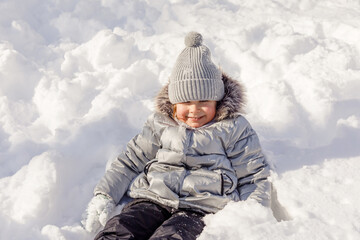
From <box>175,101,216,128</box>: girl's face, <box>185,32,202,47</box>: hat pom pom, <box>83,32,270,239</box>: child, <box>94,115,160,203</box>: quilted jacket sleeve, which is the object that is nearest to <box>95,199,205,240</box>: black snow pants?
<box>83,32,270,239</box>: child

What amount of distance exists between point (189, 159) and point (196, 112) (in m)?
0.25

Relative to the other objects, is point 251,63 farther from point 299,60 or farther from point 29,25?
point 29,25

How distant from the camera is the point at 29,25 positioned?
3676 mm

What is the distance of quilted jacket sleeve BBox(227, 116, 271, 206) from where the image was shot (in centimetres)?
192

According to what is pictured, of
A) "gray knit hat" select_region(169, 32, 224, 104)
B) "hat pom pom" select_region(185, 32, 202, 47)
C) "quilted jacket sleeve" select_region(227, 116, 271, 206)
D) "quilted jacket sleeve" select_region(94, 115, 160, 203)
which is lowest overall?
"quilted jacket sleeve" select_region(227, 116, 271, 206)

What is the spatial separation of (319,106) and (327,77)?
14.0 inches

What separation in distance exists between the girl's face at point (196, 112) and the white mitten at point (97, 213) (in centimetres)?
57

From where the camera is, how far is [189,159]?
1.89 m

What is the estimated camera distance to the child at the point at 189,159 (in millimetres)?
1788

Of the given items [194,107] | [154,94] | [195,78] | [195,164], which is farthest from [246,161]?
[154,94]

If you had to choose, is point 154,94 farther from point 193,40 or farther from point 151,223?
point 151,223

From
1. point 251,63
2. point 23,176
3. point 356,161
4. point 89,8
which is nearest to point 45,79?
point 23,176

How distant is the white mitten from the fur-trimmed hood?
559 mm

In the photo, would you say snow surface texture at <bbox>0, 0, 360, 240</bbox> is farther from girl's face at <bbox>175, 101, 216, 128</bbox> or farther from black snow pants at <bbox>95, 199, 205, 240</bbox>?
girl's face at <bbox>175, 101, 216, 128</bbox>
